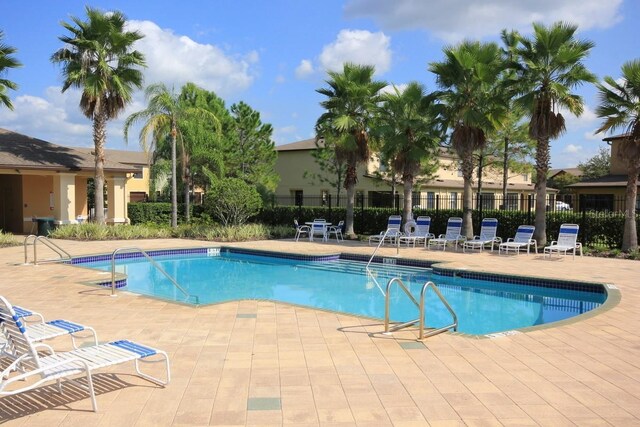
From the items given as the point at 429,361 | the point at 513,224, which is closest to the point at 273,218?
the point at 513,224

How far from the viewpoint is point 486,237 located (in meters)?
17.0

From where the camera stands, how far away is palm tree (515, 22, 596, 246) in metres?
15.0

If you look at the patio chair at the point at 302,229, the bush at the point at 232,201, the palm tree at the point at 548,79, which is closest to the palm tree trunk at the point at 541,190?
the palm tree at the point at 548,79

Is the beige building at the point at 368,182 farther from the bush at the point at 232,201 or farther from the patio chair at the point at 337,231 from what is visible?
the bush at the point at 232,201

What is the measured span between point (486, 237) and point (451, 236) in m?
1.11

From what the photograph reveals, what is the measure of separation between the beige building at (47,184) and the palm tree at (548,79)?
1650 centimetres

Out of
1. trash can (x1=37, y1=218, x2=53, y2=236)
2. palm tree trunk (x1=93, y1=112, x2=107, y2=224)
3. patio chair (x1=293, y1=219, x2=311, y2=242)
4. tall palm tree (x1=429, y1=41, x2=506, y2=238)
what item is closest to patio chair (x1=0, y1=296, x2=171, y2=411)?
tall palm tree (x1=429, y1=41, x2=506, y2=238)

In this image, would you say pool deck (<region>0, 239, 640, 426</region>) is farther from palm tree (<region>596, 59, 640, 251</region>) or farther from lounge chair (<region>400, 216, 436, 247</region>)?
lounge chair (<region>400, 216, 436, 247</region>)

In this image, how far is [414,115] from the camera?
61.1ft

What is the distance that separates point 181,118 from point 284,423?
2020cm

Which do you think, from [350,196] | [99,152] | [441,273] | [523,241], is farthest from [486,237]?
[99,152]

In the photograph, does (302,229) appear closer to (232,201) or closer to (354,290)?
(232,201)

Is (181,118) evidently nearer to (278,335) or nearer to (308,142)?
(308,142)

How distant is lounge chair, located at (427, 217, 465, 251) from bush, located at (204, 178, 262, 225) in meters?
6.97
